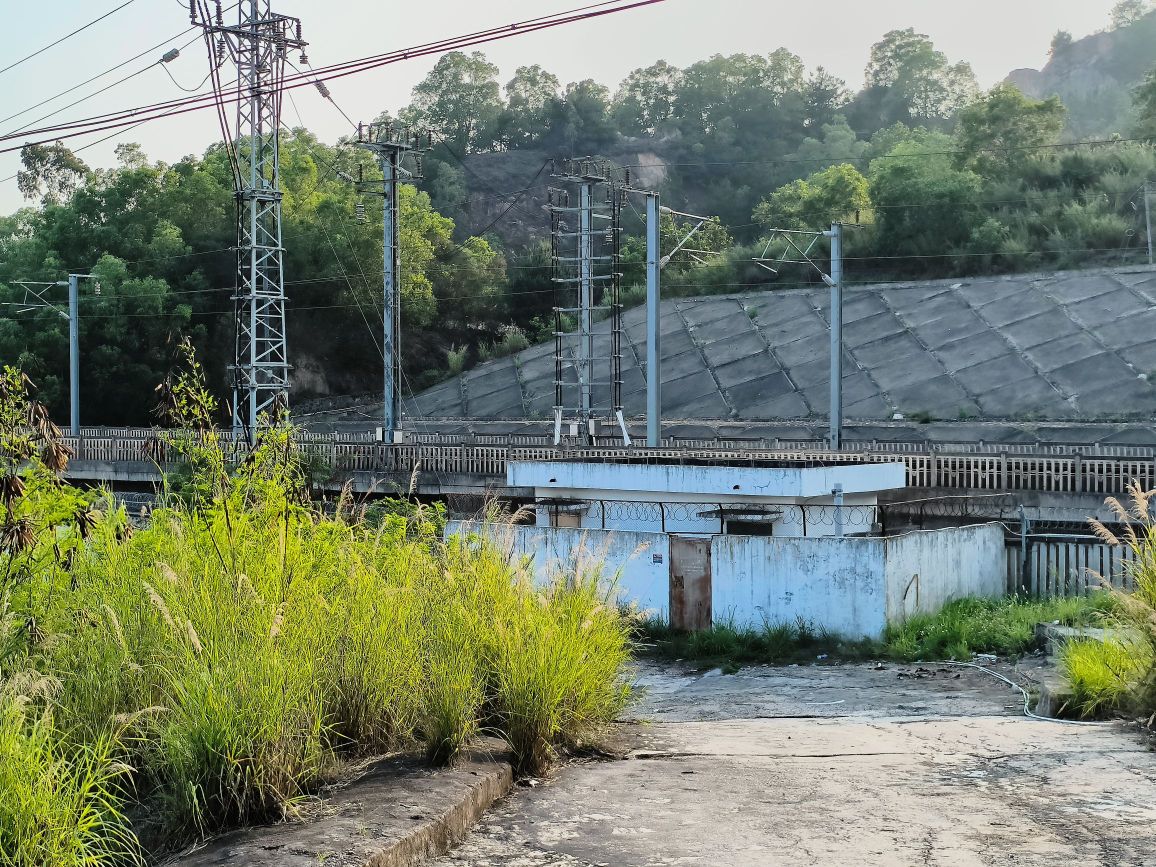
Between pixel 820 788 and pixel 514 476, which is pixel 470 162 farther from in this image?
pixel 820 788

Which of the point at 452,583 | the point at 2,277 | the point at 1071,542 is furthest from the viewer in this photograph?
the point at 2,277

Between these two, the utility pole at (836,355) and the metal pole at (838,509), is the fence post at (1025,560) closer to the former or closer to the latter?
the metal pole at (838,509)

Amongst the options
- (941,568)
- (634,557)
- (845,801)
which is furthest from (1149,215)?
(845,801)

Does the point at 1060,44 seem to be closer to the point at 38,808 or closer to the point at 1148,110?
the point at 1148,110

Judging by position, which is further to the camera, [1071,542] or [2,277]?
[2,277]

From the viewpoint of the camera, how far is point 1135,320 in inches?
1900

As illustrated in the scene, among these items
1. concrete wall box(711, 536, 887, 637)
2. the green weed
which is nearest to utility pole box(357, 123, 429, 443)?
concrete wall box(711, 536, 887, 637)

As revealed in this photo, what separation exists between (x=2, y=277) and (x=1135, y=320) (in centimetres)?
5937

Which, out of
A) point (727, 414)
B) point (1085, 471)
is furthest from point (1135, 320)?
point (1085, 471)

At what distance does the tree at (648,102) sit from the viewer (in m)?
146

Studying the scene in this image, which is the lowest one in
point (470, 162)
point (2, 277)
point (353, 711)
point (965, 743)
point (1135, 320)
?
point (965, 743)

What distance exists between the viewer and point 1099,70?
574 ft

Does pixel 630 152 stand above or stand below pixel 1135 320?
above

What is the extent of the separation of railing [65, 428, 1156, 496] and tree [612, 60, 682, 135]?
118 meters
